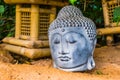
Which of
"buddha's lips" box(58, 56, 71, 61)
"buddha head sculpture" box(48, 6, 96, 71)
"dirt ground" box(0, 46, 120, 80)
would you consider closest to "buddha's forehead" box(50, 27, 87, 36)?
"buddha head sculpture" box(48, 6, 96, 71)

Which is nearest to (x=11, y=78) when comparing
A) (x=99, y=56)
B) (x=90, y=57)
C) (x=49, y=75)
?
(x=49, y=75)

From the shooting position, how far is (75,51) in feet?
10.8

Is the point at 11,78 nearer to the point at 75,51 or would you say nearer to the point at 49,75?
the point at 49,75

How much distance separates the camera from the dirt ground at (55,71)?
3.01m

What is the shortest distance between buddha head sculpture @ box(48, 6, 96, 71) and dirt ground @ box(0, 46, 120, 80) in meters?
0.10

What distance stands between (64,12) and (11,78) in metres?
1.10

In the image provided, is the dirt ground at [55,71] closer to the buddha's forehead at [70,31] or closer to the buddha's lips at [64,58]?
the buddha's lips at [64,58]

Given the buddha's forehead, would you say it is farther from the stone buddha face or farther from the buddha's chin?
the buddha's chin

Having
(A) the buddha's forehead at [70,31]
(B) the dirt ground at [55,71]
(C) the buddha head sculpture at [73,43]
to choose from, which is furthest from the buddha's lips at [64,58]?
(A) the buddha's forehead at [70,31]

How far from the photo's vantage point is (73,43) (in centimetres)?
331

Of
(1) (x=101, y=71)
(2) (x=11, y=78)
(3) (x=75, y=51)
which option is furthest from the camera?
(1) (x=101, y=71)

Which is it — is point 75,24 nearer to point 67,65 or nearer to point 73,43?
point 73,43

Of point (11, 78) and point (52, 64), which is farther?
point (52, 64)

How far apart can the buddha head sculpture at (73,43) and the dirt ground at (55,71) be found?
10 cm
